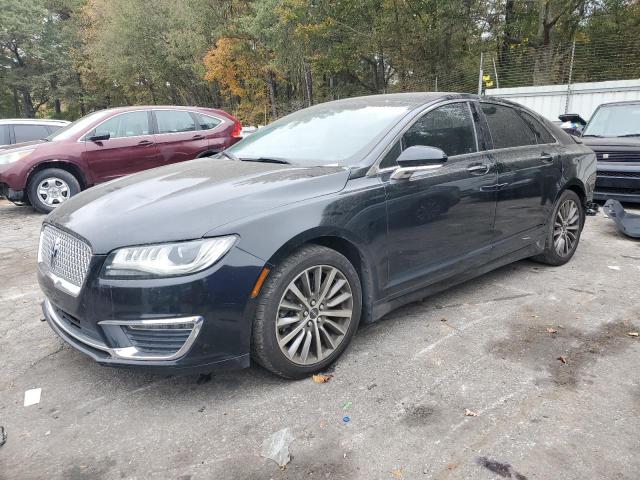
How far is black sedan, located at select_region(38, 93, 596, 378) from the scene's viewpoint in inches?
92.2

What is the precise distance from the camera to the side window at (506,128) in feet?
12.9

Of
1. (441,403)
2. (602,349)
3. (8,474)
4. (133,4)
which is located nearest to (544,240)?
(602,349)

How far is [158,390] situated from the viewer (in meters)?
2.72

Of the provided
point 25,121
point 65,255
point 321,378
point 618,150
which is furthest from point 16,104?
point 321,378

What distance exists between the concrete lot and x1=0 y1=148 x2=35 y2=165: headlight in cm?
496

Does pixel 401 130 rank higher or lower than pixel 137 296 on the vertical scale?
higher

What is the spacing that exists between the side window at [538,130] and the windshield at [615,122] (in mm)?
3909

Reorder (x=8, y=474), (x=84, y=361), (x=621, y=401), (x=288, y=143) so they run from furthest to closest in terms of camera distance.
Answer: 1. (x=288, y=143)
2. (x=84, y=361)
3. (x=621, y=401)
4. (x=8, y=474)

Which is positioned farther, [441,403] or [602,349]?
[602,349]

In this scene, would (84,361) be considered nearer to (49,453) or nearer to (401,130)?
(49,453)

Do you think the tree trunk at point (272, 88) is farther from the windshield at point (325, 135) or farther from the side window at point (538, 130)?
the windshield at point (325, 135)

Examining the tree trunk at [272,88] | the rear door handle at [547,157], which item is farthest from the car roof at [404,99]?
the tree trunk at [272,88]

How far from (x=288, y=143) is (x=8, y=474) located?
8.45 ft

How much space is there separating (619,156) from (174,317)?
702cm
